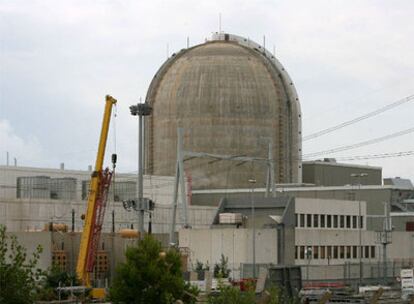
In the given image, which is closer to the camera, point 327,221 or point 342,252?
point 342,252

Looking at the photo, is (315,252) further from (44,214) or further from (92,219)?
(44,214)

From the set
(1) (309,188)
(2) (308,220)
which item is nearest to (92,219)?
(2) (308,220)

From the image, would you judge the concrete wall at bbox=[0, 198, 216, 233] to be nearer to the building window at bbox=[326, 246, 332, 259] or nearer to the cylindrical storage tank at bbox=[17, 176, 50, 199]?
the cylindrical storage tank at bbox=[17, 176, 50, 199]

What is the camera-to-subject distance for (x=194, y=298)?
4122 centimetres

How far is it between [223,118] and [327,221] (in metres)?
43.0

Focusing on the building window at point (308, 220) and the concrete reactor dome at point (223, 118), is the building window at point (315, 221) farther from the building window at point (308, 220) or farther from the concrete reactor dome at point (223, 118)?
the concrete reactor dome at point (223, 118)

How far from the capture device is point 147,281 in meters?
42.5

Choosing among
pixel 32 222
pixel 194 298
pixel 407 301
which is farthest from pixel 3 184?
pixel 194 298

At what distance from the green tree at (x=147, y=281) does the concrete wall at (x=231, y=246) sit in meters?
40.6

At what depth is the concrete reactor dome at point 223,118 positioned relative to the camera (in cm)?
13662

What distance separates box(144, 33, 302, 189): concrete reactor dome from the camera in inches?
5379

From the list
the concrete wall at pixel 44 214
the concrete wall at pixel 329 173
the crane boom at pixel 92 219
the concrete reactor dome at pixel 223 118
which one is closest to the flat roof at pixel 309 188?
the concrete reactor dome at pixel 223 118

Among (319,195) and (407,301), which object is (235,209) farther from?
(407,301)

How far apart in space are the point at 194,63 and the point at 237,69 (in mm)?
5290
